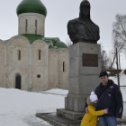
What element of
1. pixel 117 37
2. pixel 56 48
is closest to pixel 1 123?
pixel 56 48

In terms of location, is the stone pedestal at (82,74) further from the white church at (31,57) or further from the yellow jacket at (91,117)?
the white church at (31,57)

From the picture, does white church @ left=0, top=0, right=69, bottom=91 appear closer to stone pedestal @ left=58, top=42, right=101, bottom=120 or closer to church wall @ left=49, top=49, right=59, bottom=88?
church wall @ left=49, top=49, right=59, bottom=88

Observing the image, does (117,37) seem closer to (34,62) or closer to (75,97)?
(34,62)

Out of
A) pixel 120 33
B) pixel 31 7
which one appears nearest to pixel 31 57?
pixel 31 7

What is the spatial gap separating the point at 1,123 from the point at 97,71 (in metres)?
3.47

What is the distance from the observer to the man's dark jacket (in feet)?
19.2

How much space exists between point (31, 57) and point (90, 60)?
87.4 ft

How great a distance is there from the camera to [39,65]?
3634cm

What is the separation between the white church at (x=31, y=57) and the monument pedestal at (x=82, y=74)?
84.4ft

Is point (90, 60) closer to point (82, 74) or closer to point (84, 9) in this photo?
point (82, 74)

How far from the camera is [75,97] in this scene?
966 centimetres

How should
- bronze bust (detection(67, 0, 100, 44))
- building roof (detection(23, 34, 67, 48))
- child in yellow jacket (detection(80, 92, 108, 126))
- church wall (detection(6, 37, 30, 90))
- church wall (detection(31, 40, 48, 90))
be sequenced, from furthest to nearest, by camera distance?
building roof (detection(23, 34, 67, 48)) < church wall (detection(31, 40, 48, 90)) < church wall (detection(6, 37, 30, 90)) < bronze bust (detection(67, 0, 100, 44)) < child in yellow jacket (detection(80, 92, 108, 126))

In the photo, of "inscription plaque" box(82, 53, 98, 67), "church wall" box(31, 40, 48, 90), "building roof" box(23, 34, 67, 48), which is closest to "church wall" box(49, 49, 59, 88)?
"church wall" box(31, 40, 48, 90)

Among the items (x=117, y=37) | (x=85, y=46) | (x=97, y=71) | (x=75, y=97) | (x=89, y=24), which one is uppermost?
(x=117, y=37)
